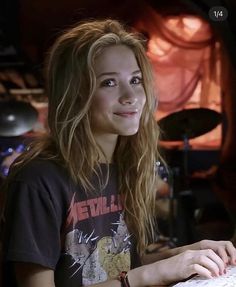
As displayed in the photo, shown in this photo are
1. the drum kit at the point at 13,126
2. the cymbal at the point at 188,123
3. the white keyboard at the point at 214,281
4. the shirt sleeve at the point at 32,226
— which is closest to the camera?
the white keyboard at the point at 214,281

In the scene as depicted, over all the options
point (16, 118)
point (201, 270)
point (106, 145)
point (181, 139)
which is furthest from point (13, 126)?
point (201, 270)

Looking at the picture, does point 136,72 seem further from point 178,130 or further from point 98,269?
point 178,130

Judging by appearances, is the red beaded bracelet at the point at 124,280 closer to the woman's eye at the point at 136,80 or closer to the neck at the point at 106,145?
the neck at the point at 106,145

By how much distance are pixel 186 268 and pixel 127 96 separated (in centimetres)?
35

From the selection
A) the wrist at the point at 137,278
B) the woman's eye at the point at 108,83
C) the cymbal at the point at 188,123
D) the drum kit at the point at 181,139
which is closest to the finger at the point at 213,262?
the wrist at the point at 137,278

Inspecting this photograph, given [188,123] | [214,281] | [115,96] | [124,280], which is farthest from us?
[188,123]

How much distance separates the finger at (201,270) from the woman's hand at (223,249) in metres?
0.07

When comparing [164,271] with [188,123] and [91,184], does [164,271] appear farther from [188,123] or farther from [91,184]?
[188,123]

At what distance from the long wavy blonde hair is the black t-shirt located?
0.03 meters

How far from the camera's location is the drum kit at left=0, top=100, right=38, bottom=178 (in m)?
2.67

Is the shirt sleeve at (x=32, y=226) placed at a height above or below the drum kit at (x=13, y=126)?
above

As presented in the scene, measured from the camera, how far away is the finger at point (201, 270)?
853 mm

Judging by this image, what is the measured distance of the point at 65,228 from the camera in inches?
39.7

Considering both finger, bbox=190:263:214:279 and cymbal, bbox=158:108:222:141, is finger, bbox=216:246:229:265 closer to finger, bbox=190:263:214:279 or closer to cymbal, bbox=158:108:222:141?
finger, bbox=190:263:214:279
